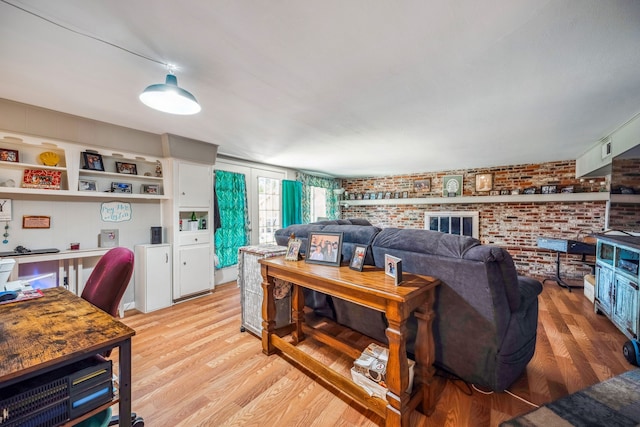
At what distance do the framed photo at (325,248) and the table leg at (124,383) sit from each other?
123 centimetres

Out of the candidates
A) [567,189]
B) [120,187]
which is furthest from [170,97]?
[567,189]

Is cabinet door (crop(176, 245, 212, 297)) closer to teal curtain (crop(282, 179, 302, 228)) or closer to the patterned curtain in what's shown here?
teal curtain (crop(282, 179, 302, 228))

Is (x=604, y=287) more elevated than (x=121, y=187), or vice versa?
(x=121, y=187)

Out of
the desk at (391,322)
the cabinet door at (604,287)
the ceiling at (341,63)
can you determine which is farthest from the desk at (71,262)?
the cabinet door at (604,287)

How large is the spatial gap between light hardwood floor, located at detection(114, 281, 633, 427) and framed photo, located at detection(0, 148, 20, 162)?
6.51 ft

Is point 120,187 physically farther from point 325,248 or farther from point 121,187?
point 325,248

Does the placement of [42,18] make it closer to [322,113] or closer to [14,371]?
[14,371]

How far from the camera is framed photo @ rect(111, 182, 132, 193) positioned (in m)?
3.03

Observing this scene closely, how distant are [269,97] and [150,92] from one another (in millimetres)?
903

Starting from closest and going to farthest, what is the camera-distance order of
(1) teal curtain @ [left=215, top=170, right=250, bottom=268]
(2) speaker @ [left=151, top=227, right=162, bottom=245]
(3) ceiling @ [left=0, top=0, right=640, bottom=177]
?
(3) ceiling @ [left=0, top=0, right=640, bottom=177] → (2) speaker @ [left=151, top=227, right=162, bottom=245] → (1) teal curtain @ [left=215, top=170, right=250, bottom=268]

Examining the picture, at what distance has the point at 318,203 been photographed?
681cm

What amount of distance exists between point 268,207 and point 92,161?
2853 millimetres

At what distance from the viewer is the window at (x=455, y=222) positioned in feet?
17.8

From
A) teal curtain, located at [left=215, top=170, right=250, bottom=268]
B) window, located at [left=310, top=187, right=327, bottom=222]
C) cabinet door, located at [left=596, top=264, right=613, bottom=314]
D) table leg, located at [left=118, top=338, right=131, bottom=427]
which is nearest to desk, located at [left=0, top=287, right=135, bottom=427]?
table leg, located at [left=118, top=338, right=131, bottom=427]
